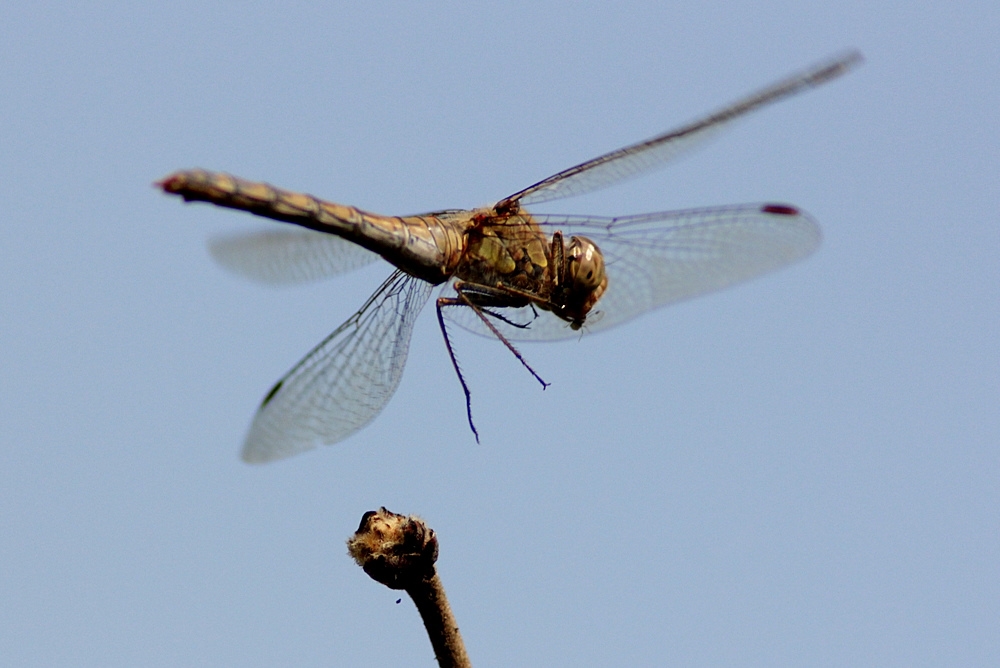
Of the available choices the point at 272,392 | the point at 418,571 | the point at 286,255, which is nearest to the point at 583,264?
the point at 286,255

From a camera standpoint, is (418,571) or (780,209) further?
(780,209)

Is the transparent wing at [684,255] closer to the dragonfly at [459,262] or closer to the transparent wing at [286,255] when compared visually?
the dragonfly at [459,262]

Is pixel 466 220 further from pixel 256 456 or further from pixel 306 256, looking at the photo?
pixel 256 456

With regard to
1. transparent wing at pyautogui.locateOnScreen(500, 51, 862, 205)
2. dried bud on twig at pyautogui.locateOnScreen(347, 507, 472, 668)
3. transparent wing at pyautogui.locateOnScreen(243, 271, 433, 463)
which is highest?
transparent wing at pyautogui.locateOnScreen(500, 51, 862, 205)

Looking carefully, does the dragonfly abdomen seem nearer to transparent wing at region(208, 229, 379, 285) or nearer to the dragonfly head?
transparent wing at region(208, 229, 379, 285)

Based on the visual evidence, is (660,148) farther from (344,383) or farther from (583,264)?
(344,383)

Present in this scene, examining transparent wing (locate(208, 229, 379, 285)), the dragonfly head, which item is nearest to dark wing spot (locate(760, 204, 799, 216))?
the dragonfly head
